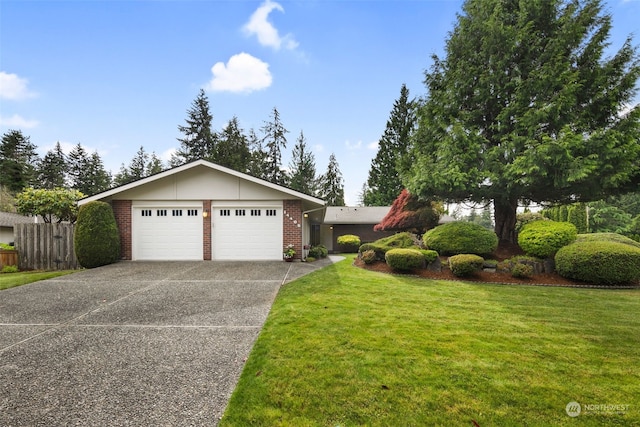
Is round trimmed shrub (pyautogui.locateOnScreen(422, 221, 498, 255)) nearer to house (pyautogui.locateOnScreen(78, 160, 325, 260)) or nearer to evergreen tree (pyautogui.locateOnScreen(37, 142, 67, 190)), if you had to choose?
house (pyautogui.locateOnScreen(78, 160, 325, 260))

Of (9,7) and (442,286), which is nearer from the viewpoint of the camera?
(442,286)

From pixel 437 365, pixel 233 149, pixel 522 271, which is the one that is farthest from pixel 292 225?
pixel 233 149

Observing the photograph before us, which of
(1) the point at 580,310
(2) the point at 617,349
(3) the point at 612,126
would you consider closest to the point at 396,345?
(2) the point at 617,349

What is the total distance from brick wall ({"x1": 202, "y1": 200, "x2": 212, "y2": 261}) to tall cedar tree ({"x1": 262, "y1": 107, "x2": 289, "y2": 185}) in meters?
19.2

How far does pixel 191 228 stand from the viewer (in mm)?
10719

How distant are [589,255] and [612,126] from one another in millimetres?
4665

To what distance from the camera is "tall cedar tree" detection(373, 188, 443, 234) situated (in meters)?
13.9

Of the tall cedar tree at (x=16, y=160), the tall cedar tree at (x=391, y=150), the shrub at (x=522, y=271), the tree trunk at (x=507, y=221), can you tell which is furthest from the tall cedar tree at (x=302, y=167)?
the tall cedar tree at (x=16, y=160)

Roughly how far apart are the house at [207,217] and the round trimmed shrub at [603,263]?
795 centimetres

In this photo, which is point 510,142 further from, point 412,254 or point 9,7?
point 9,7

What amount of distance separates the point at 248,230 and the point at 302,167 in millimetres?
22100

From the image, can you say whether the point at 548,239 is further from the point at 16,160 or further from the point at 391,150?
the point at 16,160

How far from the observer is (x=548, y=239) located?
809 centimetres

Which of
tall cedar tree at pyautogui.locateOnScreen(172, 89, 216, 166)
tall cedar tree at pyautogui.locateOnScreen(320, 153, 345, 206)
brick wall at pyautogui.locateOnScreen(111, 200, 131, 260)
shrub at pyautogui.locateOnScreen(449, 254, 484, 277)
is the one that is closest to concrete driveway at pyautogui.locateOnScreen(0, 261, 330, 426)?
brick wall at pyautogui.locateOnScreen(111, 200, 131, 260)
